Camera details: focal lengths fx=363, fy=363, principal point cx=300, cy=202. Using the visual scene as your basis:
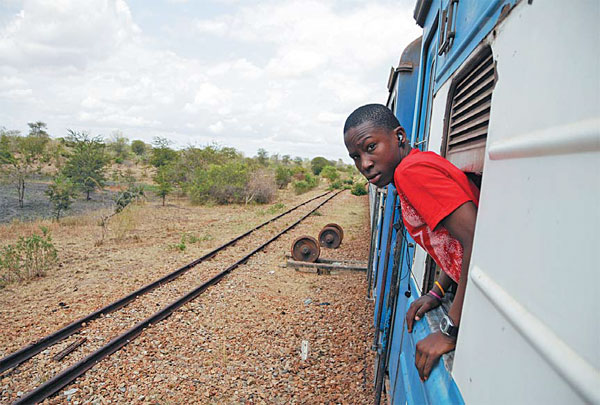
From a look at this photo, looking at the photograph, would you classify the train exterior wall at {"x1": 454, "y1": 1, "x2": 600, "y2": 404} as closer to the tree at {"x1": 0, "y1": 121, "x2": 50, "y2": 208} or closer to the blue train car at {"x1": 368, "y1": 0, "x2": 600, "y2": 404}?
the blue train car at {"x1": 368, "y1": 0, "x2": 600, "y2": 404}

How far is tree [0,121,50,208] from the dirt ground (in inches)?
329

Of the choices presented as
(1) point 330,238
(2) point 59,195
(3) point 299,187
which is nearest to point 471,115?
(1) point 330,238

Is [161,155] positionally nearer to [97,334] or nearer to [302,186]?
[302,186]

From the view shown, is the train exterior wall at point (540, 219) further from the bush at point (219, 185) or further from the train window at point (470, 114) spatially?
the bush at point (219, 185)

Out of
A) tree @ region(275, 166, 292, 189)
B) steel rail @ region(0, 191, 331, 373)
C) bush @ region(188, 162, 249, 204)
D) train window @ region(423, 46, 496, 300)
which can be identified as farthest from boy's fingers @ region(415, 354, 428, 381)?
tree @ region(275, 166, 292, 189)

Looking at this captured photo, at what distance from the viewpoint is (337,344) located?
5289mm

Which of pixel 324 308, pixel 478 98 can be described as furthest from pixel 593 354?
pixel 324 308

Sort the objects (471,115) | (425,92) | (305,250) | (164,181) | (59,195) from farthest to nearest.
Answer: (164,181) → (59,195) → (305,250) → (425,92) → (471,115)

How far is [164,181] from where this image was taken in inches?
770

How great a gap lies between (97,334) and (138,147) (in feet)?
205

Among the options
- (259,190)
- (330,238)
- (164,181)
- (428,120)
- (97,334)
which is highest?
(428,120)

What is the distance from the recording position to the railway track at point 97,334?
4.30m

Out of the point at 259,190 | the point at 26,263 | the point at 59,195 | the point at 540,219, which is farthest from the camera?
the point at 259,190

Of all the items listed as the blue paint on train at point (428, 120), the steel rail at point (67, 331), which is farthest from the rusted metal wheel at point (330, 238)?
the blue paint on train at point (428, 120)
